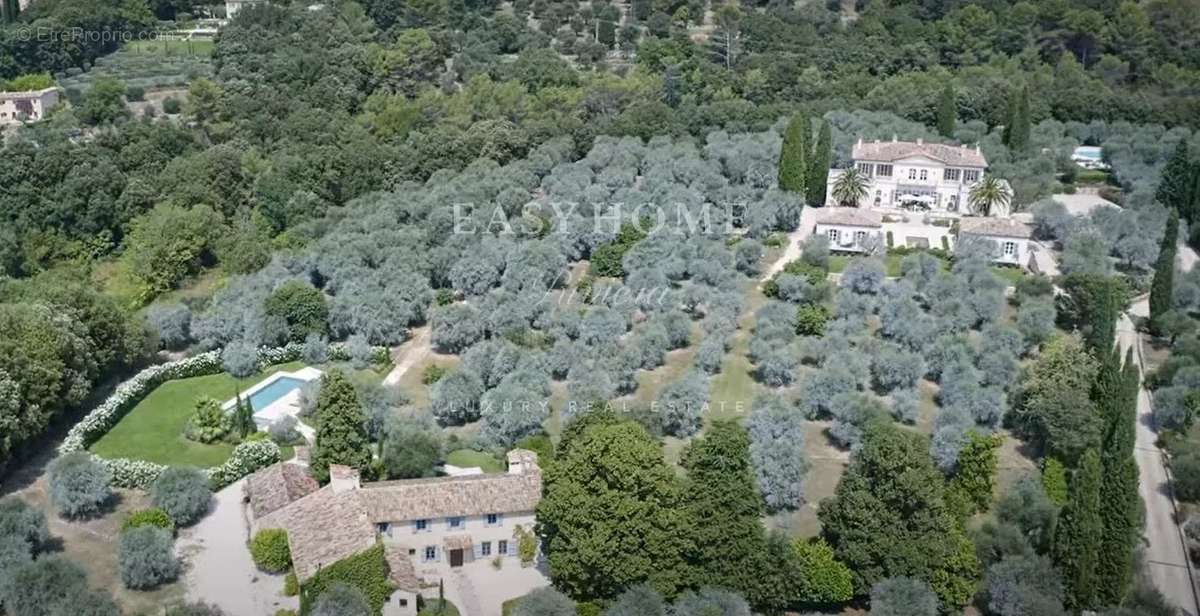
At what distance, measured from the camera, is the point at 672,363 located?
41.8 metres

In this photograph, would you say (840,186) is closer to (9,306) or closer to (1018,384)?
(1018,384)

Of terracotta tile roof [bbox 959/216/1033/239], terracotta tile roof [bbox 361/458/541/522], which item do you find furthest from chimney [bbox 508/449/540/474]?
terracotta tile roof [bbox 959/216/1033/239]

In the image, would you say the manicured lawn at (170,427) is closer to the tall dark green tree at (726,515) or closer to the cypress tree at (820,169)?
the tall dark green tree at (726,515)

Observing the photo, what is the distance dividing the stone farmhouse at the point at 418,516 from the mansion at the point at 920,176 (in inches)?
1282

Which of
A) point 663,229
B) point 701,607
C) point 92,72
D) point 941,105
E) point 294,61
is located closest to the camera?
point 701,607

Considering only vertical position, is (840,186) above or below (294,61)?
below

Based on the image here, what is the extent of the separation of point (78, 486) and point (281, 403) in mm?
7965

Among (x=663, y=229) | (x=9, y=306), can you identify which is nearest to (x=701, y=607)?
(x=9, y=306)

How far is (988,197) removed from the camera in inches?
2176

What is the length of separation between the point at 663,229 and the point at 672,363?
33.9ft

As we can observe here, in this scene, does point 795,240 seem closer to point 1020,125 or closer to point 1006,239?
point 1006,239

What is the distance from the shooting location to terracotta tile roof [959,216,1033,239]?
50875 millimetres

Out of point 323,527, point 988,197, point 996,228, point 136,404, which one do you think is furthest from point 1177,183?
point 136,404

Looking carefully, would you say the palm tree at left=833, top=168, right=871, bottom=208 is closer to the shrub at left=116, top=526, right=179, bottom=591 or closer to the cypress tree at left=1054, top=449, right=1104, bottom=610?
the cypress tree at left=1054, top=449, right=1104, bottom=610
